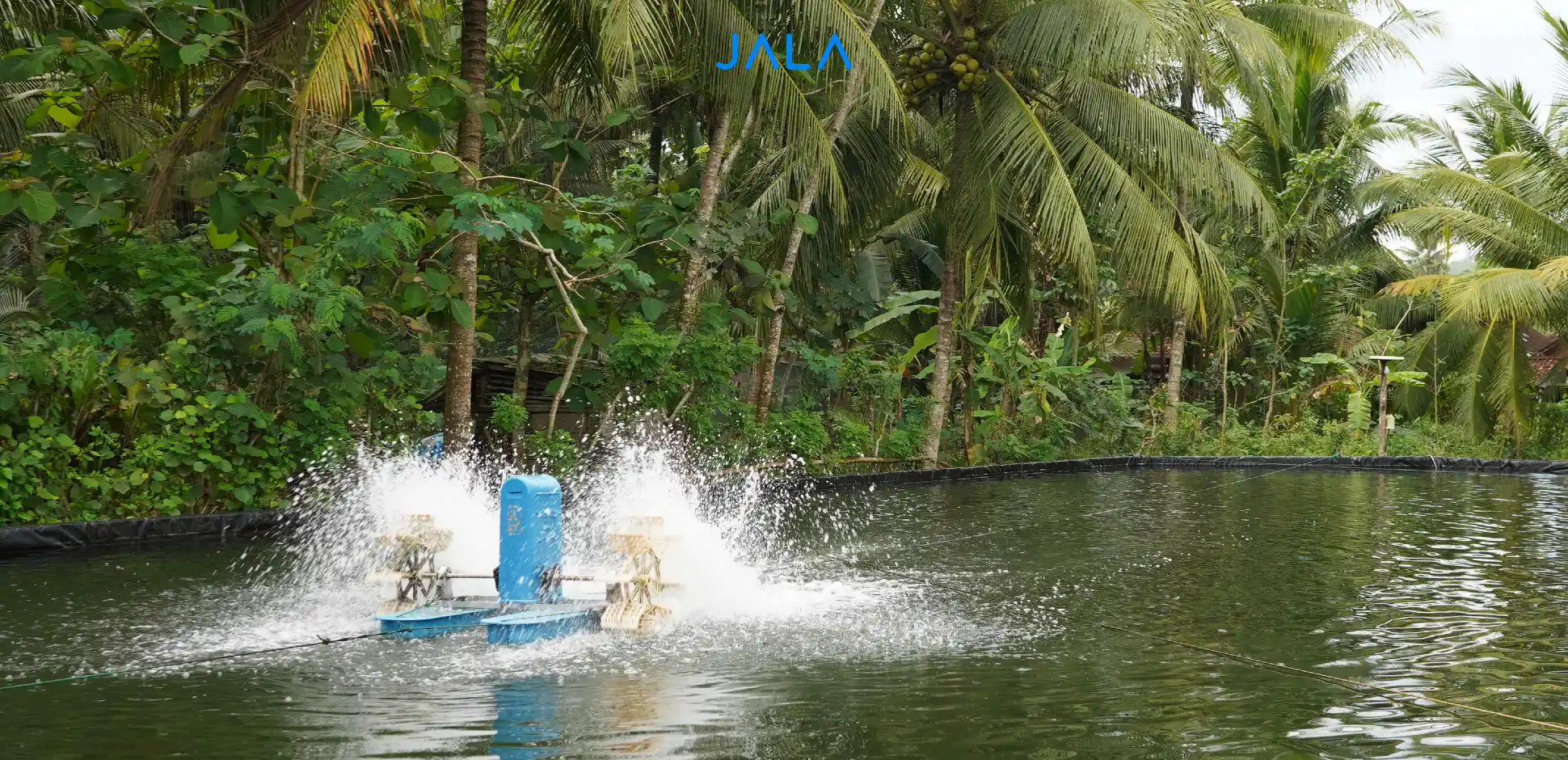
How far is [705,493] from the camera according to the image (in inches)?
549

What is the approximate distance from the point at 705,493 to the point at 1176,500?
16.6ft

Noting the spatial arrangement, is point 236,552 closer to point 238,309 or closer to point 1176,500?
point 238,309

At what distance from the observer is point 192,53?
368 inches

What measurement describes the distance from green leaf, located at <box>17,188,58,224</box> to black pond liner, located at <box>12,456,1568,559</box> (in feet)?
7.13

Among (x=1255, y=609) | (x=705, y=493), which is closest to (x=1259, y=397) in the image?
(x=705, y=493)

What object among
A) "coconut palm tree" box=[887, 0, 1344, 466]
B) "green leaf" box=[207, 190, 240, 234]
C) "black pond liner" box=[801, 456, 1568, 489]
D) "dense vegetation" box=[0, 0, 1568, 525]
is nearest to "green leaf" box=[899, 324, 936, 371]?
"dense vegetation" box=[0, 0, 1568, 525]

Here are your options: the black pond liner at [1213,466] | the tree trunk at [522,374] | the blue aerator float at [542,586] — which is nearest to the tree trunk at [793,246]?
the black pond liner at [1213,466]

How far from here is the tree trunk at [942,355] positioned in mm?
18312

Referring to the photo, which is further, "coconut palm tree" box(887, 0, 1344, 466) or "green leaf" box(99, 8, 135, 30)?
"coconut palm tree" box(887, 0, 1344, 466)

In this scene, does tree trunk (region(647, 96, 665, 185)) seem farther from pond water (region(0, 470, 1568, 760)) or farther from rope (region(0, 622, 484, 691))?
rope (region(0, 622, 484, 691))

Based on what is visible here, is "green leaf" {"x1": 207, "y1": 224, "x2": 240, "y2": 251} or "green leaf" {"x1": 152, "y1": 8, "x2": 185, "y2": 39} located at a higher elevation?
"green leaf" {"x1": 152, "y1": 8, "x2": 185, "y2": 39}

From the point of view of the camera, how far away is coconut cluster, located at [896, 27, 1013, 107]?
17.0m

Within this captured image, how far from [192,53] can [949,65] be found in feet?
33.2

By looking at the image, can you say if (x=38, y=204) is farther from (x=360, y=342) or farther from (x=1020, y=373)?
(x=1020, y=373)
